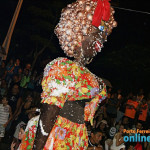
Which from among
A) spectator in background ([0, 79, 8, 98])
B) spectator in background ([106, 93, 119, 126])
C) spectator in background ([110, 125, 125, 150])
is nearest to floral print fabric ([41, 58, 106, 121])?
spectator in background ([110, 125, 125, 150])

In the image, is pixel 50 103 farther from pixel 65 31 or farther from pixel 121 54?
pixel 121 54

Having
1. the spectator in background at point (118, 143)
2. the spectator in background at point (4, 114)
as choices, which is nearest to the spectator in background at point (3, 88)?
the spectator in background at point (4, 114)

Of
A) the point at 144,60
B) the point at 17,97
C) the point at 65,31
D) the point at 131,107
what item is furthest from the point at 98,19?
the point at 144,60

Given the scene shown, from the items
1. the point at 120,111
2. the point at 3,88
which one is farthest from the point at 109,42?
the point at 3,88

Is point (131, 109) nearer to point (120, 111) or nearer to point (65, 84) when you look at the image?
point (120, 111)

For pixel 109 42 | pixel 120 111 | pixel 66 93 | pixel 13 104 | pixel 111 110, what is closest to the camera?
pixel 66 93

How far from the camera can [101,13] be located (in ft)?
6.66

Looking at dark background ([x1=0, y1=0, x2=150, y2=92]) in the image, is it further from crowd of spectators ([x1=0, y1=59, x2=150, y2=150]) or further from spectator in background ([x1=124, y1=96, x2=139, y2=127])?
spectator in background ([x1=124, y1=96, x2=139, y2=127])

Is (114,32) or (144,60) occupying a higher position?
(114,32)

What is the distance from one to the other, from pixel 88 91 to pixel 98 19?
0.59m

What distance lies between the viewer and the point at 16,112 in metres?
9.04

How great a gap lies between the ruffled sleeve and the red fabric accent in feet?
1.58

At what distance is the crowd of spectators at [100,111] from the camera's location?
802 cm

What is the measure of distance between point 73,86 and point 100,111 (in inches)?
319
